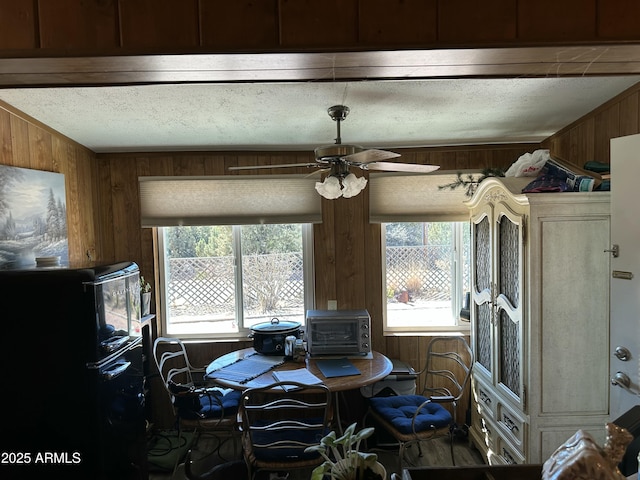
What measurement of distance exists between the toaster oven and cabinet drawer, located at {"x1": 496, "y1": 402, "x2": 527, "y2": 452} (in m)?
0.91

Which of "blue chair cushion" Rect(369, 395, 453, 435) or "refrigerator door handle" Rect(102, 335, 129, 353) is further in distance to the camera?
"blue chair cushion" Rect(369, 395, 453, 435)

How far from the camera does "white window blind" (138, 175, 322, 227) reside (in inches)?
127

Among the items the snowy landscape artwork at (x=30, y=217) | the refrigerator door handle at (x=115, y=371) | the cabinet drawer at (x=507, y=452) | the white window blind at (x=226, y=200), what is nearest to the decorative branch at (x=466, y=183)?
the white window blind at (x=226, y=200)

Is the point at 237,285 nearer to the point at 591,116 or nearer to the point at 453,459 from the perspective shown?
the point at 453,459

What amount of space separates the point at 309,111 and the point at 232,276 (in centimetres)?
166

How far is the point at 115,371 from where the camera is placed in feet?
6.82

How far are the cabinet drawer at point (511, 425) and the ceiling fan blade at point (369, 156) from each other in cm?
164

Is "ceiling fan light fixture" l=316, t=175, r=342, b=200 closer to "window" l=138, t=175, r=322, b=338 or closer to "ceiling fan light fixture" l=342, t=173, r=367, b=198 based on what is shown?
"ceiling fan light fixture" l=342, t=173, r=367, b=198

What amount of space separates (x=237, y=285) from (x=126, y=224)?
1.02 meters

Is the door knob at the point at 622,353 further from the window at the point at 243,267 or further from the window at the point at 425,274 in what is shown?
the window at the point at 243,267

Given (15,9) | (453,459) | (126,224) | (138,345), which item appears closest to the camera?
(15,9)

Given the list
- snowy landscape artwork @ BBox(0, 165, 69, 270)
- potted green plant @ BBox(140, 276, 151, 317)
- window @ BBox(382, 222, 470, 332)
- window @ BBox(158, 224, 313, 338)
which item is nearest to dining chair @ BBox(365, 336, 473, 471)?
window @ BBox(382, 222, 470, 332)

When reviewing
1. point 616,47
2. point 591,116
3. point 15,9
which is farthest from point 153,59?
point 591,116

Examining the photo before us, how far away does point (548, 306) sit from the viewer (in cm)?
213
